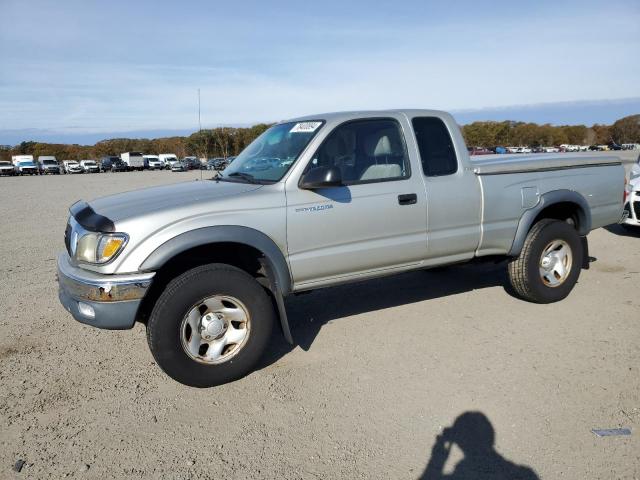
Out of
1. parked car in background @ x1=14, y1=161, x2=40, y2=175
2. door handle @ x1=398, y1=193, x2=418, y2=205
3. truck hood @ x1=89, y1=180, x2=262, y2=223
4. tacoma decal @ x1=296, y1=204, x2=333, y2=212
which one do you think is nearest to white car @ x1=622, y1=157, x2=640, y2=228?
door handle @ x1=398, y1=193, x2=418, y2=205

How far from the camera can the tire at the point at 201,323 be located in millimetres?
3467

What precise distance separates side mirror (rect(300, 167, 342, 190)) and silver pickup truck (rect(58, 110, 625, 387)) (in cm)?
1

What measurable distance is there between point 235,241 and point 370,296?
7.92 ft

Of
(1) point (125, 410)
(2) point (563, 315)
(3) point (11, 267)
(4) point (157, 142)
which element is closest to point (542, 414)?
(2) point (563, 315)

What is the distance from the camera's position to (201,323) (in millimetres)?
3641

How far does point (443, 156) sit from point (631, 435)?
8.62 ft

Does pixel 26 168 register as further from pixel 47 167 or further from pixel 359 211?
pixel 359 211

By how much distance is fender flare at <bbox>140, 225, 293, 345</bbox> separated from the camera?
341 cm

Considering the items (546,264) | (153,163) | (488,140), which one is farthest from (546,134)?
(546,264)

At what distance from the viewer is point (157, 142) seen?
11800 centimetres

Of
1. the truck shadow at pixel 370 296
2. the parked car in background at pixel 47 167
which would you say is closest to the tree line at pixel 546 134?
the parked car in background at pixel 47 167

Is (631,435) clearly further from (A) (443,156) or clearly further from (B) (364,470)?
(A) (443,156)

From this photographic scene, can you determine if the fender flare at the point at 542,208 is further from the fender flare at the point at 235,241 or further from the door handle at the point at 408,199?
the fender flare at the point at 235,241

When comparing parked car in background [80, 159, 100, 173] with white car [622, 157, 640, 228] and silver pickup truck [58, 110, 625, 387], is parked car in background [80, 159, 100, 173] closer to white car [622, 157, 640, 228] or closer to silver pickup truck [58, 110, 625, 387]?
white car [622, 157, 640, 228]
